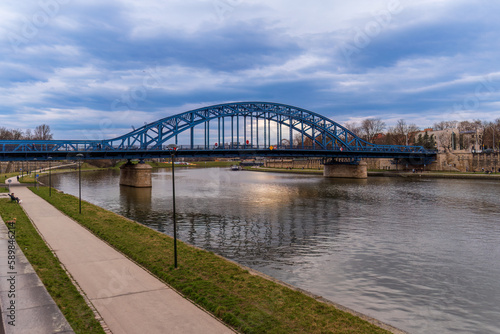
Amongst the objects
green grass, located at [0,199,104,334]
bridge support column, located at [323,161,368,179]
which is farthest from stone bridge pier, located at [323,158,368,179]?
green grass, located at [0,199,104,334]

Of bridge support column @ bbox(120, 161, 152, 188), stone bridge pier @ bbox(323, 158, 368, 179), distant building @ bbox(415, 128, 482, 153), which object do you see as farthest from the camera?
distant building @ bbox(415, 128, 482, 153)

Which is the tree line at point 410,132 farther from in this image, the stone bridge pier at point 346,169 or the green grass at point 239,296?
the green grass at point 239,296

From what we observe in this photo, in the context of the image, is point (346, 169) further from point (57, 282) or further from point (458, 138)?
point (57, 282)

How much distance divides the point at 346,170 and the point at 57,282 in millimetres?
102206

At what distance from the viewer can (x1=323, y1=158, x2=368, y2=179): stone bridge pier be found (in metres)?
105

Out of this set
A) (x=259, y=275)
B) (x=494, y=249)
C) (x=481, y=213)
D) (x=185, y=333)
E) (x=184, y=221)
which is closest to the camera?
(x=185, y=333)

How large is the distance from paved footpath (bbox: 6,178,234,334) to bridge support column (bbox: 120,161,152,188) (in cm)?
5022

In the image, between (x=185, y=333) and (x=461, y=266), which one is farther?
(x=461, y=266)

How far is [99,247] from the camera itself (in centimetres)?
1820

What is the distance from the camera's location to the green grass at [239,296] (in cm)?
1015

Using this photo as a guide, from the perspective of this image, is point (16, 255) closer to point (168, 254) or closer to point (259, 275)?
point (168, 254)

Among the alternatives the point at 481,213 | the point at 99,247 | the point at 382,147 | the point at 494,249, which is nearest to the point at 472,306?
the point at 494,249

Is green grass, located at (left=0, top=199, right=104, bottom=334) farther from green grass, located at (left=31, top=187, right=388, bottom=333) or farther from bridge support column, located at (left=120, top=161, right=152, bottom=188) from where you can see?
bridge support column, located at (left=120, top=161, right=152, bottom=188)

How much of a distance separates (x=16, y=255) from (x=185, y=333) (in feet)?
35.3
